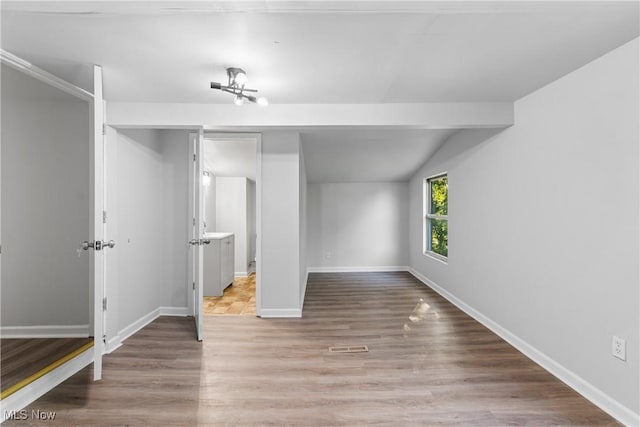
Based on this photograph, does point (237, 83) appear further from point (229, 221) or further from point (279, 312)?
point (229, 221)

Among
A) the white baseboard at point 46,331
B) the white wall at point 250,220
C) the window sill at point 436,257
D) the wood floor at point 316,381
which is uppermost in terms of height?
the white wall at point 250,220

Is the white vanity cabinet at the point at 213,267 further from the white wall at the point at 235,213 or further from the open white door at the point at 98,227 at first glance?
the open white door at the point at 98,227

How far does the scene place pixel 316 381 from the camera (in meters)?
2.08

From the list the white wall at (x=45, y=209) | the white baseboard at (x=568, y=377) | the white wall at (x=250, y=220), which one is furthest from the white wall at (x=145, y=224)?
the white baseboard at (x=568, y=377)

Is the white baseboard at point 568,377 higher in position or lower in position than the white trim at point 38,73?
lower

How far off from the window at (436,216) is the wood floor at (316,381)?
5.32ft

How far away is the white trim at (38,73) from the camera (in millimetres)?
1804

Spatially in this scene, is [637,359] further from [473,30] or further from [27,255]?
[27,255]

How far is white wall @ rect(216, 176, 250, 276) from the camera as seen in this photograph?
531cm

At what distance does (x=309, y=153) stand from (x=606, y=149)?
3274 millimetres

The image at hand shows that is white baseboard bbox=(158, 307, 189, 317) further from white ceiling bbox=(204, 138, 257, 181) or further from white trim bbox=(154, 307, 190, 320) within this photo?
white ceiling bbox=(204, 138, 257, 181)

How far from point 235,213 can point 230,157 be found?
128 centimetres

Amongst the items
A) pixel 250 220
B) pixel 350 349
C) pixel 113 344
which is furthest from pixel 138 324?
pixel 250 220

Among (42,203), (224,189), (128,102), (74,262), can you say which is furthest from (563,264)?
(224,189)
